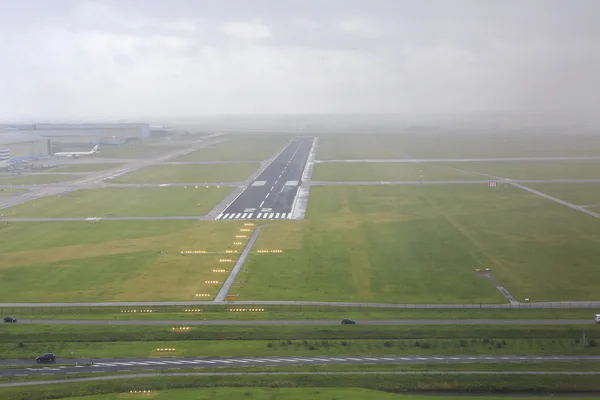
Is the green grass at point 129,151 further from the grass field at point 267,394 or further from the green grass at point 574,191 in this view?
the grass field at point 267,394

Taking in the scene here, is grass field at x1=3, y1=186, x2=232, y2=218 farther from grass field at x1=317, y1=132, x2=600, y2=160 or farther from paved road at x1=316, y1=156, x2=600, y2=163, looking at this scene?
grass field at x1=317, y1=132, x2=600, y2=160

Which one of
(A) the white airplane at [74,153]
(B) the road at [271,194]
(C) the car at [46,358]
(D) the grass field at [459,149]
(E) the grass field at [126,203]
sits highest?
(D) the grass field at [459,149]

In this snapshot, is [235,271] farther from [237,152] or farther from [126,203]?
[237,152]

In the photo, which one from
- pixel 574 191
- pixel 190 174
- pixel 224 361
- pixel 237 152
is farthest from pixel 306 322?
pixel 237 152

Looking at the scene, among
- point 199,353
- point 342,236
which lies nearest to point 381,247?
point 342,236

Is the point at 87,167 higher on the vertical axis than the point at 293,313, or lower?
higher

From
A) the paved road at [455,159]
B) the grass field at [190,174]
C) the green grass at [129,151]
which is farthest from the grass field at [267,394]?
the green grass at [129,151]
